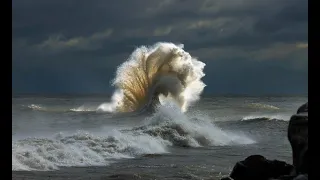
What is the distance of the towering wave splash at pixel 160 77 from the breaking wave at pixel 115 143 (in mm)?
11357

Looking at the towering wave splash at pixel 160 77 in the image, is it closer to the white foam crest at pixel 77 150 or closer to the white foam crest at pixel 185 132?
the white foam crest at pixel 185 132

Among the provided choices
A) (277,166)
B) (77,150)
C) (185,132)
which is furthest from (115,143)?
(277,166)

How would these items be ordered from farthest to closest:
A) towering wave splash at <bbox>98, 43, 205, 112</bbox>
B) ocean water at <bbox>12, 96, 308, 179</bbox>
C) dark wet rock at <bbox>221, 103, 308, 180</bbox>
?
towering wave splash at <bbox>98, 43, 205, 112</bbox> < ocean water at <bbox>12, 96, 308, 179</bbox> < dark wet rock at <bbox>221, 103, 308, 180</bbox>

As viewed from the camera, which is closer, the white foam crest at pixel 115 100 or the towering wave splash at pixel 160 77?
the towering wave splash at pixel 160 77

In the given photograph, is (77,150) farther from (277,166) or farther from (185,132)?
(277,166)

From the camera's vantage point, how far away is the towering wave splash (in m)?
32.5

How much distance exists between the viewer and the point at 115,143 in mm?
14188

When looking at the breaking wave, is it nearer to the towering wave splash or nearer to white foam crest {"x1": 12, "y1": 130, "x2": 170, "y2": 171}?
white foam crest {"x1": 12, "y1": 130, "x2": 170, "y2": 171}

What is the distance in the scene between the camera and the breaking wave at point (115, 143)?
437 inches

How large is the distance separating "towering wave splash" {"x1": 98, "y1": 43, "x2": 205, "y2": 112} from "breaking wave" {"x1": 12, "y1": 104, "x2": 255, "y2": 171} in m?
11.4

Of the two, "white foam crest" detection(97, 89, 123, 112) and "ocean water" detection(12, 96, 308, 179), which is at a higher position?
"white foam crest" detection(97, 89, 123, 112)

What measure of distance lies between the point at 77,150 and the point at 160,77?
21265 millimetres

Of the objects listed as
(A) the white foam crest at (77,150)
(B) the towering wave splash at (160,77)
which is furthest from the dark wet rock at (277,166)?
(B) the towering wave splash at (160,77)

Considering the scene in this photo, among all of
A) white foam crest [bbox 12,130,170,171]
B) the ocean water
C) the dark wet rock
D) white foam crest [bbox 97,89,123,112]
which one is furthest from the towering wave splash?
the dark wet rock
